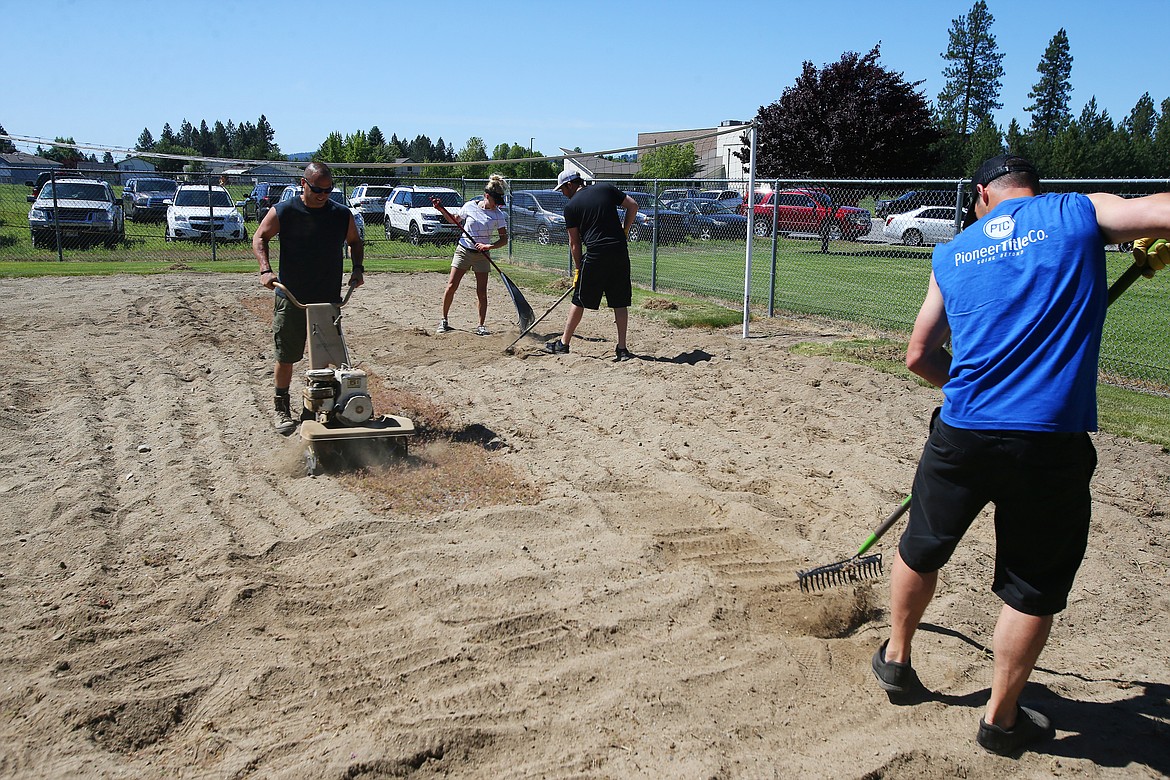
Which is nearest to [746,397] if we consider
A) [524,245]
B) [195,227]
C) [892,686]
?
[892,686]

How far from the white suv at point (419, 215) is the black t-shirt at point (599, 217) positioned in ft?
47.5

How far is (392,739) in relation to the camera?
314cm

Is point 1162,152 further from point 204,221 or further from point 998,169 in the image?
point 998,169

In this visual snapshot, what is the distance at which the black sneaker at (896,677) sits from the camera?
3.43m

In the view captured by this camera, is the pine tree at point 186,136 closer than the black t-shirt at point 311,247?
No

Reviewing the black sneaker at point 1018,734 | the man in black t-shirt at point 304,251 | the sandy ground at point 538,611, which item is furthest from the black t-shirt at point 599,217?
the black sneaker at point 1018,734

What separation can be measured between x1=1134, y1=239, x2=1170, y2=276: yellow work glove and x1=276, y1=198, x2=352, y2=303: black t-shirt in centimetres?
488

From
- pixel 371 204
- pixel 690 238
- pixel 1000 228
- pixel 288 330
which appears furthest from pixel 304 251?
pixel 371 204

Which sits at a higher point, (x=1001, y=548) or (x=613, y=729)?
(x=1001, y=548)

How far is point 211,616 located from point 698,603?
7.26 ft

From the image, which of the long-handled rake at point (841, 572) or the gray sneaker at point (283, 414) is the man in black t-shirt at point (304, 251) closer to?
the gray sneaker at point (283, 414)

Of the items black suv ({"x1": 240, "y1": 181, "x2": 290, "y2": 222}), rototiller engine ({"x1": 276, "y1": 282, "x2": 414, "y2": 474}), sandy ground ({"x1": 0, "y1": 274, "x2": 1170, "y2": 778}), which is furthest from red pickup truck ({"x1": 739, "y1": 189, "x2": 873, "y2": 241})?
rototiller engine ({"x1": 276, "y1": 282, "x2": 414, "y2": 474})

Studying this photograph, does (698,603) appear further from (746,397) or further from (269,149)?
(269,149)

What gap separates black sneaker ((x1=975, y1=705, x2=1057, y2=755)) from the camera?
3.14 meters
